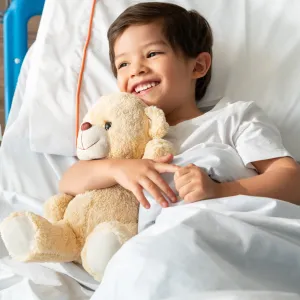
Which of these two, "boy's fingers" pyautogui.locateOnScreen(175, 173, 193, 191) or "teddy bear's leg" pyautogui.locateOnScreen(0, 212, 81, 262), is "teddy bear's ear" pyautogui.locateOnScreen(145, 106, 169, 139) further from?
"teddy bear's leg" pyautogui.locateOnScreen(0, 212, 81, 262)

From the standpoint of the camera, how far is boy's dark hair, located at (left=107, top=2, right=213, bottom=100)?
126cm

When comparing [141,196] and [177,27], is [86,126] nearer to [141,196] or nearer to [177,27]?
[141,196]

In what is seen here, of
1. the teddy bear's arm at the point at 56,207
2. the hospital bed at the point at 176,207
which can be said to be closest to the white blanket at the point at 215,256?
the hospital bed at the point at 176,207

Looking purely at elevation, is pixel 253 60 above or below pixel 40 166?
above

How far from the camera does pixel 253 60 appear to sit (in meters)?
1.38

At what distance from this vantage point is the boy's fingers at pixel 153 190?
39.8 inches

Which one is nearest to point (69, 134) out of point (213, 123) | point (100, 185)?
point (100, 185)

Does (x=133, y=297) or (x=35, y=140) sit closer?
(x=133, y=297)

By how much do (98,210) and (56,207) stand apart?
0.12 metres

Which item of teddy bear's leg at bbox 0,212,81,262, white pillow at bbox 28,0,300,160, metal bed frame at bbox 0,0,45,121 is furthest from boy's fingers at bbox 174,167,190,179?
metal bed frame at bbox 0,0,45,121

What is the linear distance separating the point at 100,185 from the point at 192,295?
442 millimetres

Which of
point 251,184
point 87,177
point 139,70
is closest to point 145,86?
point 139,70

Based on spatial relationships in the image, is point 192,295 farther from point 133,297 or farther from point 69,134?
point 69,134

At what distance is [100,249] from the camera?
3.27ft
